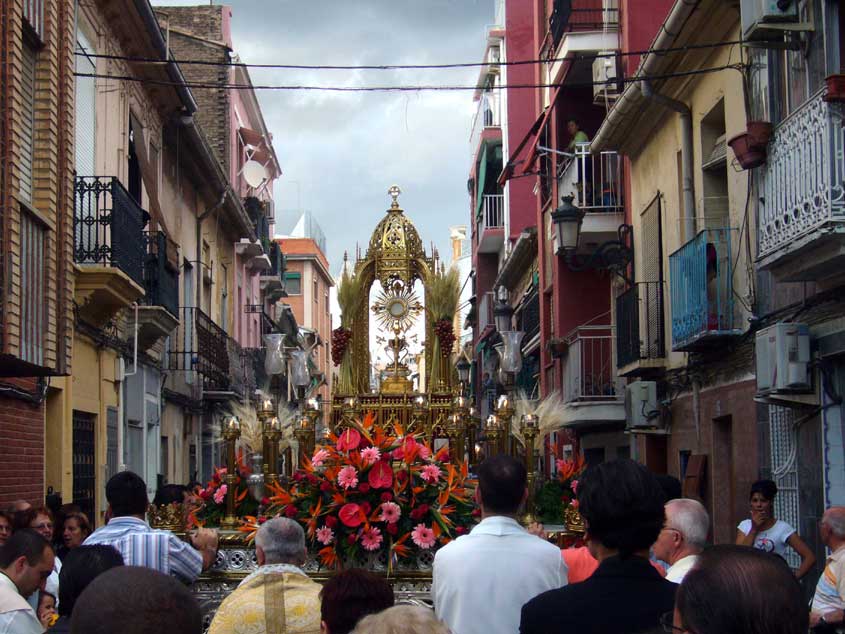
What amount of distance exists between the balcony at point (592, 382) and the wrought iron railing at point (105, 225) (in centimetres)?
683

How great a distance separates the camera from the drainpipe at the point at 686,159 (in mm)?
15719

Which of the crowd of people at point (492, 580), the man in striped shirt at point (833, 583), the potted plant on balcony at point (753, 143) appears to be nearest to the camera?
the crowd of people at point (492, 580)

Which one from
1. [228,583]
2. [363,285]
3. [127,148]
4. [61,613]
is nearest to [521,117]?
[127,148]

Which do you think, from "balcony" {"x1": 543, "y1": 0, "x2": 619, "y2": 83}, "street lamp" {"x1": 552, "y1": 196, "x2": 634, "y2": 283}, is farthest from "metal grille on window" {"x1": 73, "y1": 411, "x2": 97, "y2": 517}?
"balcony" {"x1": 543, "y1": 0, "x2": 619, "y2": 83}

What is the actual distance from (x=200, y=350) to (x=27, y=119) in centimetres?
1182

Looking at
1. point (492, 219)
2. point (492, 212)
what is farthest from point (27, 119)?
point (492, 212)

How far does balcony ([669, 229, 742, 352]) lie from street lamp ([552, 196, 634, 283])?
3.21 metres

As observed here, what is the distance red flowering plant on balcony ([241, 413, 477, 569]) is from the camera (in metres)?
8.62

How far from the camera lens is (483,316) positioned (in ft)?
128

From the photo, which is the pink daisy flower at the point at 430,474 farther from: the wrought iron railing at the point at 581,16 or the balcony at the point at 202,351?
the balcony at the point at 202,351

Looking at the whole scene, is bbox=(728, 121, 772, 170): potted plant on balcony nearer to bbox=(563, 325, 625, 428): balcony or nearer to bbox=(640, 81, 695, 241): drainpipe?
bbox=(640, 81, 695, 241): drainpipe

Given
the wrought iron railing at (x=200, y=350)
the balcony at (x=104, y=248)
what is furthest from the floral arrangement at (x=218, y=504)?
the wrought iron railing at (x=200, y=350)

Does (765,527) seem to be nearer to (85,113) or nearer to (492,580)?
(492,580)

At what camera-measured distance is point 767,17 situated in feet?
35.9
